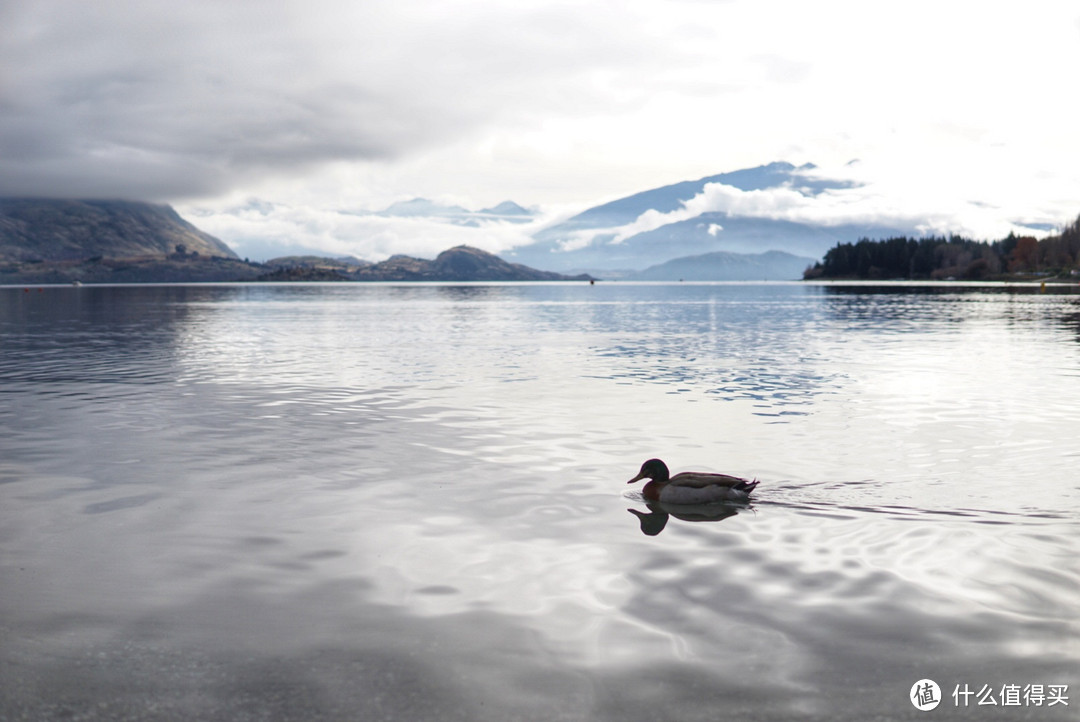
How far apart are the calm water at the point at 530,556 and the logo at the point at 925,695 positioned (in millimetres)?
160

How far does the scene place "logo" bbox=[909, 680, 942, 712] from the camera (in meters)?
8.31

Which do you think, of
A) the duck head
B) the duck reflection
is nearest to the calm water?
the duck reflection

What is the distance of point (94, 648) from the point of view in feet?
31.4

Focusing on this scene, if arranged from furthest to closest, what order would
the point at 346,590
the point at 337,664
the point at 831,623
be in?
the point at 346,590 → the point at 831,623 → the point at 337,664

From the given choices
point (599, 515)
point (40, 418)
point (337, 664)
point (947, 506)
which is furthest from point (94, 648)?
point (40, 418)

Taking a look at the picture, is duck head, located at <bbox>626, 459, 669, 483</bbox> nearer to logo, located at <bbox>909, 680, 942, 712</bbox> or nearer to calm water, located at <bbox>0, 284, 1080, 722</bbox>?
calm water, located at <bbox>0, 284, 1080, 722</bbox>

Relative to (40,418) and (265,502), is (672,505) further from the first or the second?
(40,418)

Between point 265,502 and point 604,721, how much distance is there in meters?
10.1

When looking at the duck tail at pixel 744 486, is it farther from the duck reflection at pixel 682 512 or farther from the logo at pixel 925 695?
the logo at pixel 925 695

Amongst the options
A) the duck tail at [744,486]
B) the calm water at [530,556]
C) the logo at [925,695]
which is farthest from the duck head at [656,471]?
the logo at [925,695]

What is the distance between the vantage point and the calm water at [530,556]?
28.5ft

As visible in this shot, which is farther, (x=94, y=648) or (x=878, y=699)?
(x=94, y=648)

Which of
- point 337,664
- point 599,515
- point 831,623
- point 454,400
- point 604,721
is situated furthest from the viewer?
point 454,400

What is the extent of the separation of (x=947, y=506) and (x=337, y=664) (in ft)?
38.4
